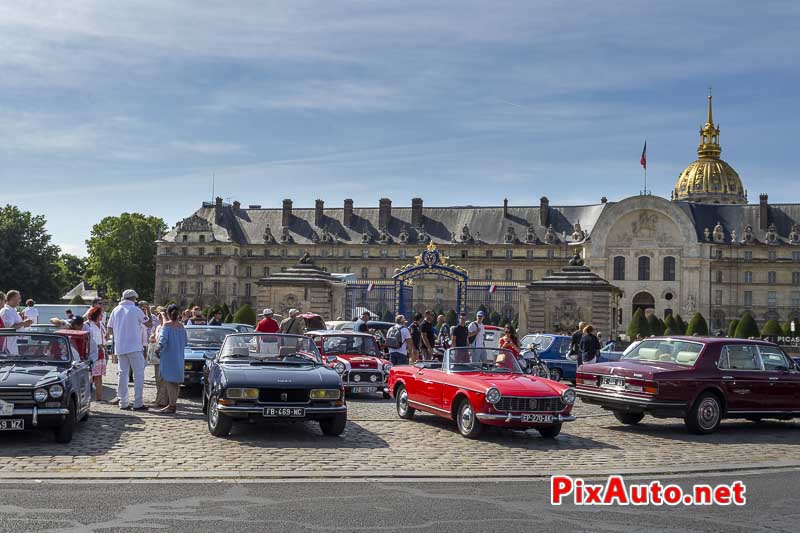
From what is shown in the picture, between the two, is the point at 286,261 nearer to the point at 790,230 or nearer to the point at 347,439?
the point at 790,230

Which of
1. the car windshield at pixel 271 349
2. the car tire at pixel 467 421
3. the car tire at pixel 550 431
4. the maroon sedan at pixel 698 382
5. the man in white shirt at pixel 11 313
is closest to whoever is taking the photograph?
the car tire at pixel 467 421

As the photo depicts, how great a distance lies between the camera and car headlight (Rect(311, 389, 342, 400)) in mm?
12469

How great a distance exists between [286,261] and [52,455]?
88.8m

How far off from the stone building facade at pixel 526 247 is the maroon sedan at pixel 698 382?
66559 millimetres

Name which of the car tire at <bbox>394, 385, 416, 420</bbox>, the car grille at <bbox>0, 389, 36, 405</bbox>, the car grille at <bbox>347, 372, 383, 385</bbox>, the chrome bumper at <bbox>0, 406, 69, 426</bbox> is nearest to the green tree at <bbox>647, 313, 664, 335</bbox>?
the car grille at <bbox>347, 372, 383, 385</bbox>

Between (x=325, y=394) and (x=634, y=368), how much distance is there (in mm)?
5252

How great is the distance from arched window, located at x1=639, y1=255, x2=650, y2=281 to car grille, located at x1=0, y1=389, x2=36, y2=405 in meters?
81.9

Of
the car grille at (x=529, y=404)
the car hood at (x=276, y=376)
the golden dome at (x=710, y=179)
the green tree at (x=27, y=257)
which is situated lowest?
the car grille at (x=529, y=404)

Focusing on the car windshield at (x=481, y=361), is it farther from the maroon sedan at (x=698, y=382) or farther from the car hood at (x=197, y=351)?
the car hood at (x=197, y=351)

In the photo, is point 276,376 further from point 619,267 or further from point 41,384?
point 619,267

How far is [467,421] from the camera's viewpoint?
44.3ft

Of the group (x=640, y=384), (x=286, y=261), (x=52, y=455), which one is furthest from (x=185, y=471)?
(x=286, y=261)

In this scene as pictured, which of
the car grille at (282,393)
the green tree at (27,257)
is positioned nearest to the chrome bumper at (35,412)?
the car grille at (282,393)

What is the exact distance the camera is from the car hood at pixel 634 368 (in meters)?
14.4
